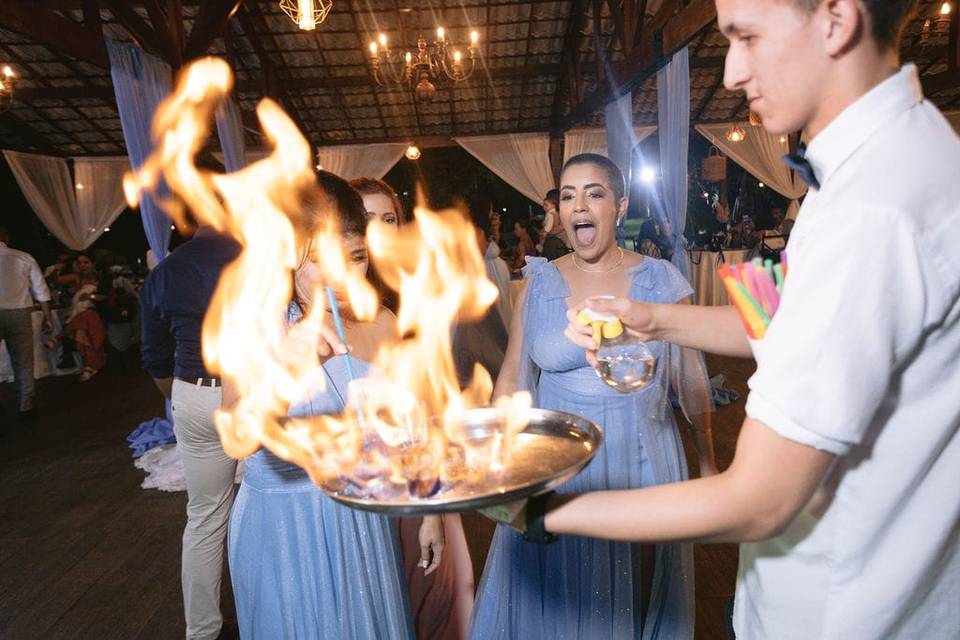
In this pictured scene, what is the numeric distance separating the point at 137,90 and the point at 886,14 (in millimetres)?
7619

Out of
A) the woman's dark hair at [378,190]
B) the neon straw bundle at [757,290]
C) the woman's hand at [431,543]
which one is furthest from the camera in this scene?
the woman's dark hair at [378,190]

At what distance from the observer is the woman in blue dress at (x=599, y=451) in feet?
8.03

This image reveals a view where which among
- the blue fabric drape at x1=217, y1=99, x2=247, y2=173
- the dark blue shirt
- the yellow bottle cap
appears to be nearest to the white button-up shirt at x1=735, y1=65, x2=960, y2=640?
the yellow bottle cap

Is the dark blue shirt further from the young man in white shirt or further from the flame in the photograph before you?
the young man in white shirt

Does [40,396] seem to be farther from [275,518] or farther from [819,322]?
[819,322]

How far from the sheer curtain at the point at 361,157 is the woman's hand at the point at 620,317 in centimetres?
1476

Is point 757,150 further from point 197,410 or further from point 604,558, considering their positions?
point 197,410

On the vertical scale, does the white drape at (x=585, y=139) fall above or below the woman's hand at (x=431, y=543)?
above

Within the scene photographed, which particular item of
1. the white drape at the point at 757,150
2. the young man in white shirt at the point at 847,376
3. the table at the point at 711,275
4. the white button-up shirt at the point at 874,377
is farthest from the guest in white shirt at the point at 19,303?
the white drape at the point at 757,150

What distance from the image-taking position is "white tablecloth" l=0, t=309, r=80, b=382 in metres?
9.74

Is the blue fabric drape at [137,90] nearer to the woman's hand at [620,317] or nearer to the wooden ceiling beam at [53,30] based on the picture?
the wooden ceiling beam at [53,30]

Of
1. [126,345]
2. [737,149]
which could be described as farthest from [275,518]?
[737,149]

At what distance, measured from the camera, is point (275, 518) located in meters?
2.08

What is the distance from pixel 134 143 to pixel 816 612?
300 inches
